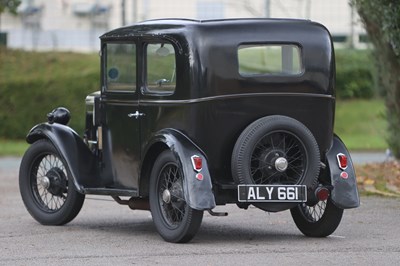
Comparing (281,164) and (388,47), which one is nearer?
(281,164)

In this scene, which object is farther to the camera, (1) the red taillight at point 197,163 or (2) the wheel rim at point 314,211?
(2) the wheel rim at point 314,211

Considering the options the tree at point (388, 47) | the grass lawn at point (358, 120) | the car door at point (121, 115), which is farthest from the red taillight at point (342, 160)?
the grass lawn at point (358, 120)

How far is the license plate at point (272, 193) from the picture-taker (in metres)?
10.2

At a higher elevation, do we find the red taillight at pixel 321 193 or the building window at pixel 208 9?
the red taillight at pixel 321 193

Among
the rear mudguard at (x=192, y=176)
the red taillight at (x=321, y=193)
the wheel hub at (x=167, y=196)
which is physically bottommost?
the wheel hub at (x=167, y=196)

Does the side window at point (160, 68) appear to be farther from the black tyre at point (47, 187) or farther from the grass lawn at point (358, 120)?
the grass lawn at point (358, 120)

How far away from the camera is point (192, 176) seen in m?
10.1

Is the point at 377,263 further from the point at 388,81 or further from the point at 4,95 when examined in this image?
the point at 4,95

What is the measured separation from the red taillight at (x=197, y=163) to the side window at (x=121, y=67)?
4.55 feet

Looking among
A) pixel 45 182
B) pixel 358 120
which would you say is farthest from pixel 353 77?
pixel 45 182

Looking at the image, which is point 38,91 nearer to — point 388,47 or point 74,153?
point 388,47

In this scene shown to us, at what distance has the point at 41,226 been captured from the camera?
39.3 feet

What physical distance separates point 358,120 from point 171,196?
22786mm

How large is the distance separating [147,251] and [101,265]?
0.86 meters
